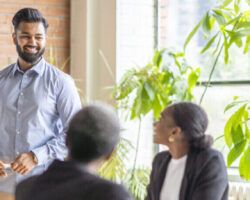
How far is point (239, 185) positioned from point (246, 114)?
1.26 meters

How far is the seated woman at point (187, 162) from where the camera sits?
9.68 feet

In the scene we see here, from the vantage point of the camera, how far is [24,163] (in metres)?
2.97

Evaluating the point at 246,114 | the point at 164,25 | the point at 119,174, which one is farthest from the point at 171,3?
the point at 246,114

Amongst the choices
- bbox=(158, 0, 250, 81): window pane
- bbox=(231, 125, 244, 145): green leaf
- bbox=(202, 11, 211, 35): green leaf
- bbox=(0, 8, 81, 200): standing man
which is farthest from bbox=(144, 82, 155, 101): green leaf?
bbox=(231, 125, 244, 145): green leaf

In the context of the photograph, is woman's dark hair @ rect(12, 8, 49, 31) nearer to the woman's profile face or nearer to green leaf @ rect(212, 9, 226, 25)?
the woman's profile face

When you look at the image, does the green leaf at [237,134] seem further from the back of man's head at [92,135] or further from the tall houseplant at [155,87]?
the back of man's head at [92,135]

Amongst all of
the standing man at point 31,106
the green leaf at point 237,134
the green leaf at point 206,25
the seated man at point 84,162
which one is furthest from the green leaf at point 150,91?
the seated man at point 84,162

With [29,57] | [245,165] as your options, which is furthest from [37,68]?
[245,165]

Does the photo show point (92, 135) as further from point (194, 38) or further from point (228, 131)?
point (194, 38)

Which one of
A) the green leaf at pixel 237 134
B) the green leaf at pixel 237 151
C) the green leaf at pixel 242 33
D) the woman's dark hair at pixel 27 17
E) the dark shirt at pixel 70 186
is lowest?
the green leaf at pixel 237 151

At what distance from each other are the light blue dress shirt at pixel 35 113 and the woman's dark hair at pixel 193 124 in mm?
590

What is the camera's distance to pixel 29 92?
3193 millimetres

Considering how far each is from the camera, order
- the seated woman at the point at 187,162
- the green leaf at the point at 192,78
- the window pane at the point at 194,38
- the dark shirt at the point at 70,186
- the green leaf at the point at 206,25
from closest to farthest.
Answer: the dark shirt at the point at 70,186, the seated woman at the point at 187,162, the green leaf at the point at 206,25, the green leaf at the point at 192,78, the window pane at the point at 194,38

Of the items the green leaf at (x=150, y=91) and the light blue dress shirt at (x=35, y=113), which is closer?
the light blue dress shirt at (x=35, y=113)
